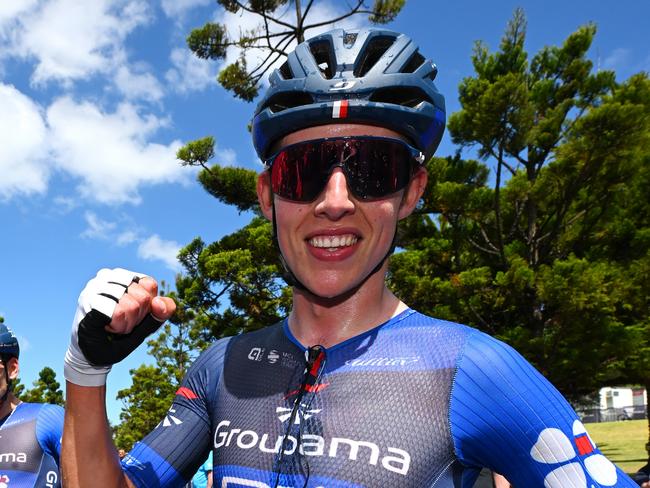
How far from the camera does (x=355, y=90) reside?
7.07 ft

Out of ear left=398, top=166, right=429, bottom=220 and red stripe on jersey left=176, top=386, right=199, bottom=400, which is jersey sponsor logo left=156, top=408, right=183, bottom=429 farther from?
ear left=398, top=166, right=429, bottom=220

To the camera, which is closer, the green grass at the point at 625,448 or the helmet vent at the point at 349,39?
the helmet vent at the point at 349,39

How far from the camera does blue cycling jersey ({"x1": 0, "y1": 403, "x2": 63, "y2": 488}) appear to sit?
480cm

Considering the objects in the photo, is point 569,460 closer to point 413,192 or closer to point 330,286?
point 330,286

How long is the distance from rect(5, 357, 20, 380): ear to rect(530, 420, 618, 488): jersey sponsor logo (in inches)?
202

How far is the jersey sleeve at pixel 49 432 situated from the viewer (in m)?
4.97

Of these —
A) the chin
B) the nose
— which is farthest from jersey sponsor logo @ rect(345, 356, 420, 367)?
the nose

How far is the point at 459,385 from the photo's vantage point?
1.84m

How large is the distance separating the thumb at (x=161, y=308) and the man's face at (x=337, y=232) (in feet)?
1.76

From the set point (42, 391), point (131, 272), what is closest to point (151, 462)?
point (131, 272)

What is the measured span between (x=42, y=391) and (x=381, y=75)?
40.2m

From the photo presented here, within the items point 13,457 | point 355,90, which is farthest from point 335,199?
point 13,457

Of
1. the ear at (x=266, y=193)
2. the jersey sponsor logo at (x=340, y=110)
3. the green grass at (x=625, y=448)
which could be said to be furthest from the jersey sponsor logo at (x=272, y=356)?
the green grass at (x=625, y=448)

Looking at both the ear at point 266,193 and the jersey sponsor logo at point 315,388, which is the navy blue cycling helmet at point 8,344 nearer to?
the ear at point 266,193
